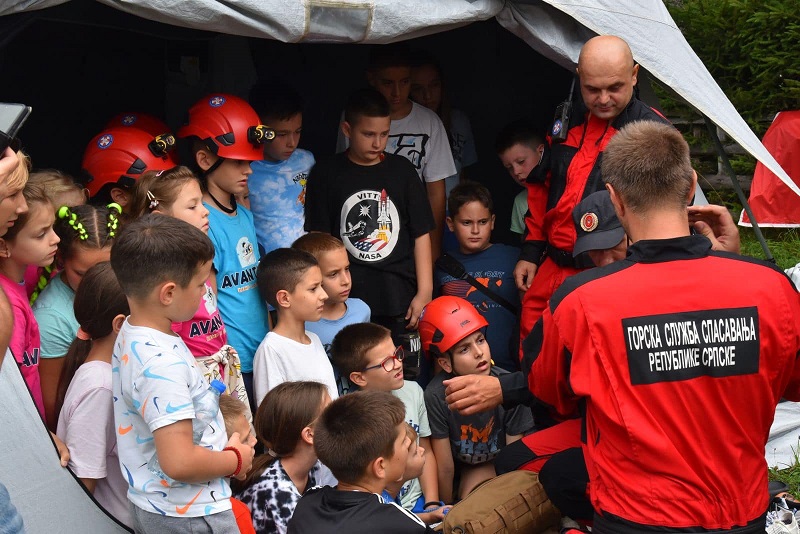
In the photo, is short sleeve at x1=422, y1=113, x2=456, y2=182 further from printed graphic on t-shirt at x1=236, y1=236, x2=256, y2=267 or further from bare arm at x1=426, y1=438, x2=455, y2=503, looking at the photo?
bare arm at x1=426, y1=438, x2=455, y2=503

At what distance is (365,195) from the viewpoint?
Answer: 5199mm

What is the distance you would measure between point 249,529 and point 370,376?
1266 millimetres

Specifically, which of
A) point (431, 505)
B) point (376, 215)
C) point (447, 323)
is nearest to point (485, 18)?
point (376, 215)

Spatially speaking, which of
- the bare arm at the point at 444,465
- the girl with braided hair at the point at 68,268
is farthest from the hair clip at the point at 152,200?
the bare arm at the point at 444,465

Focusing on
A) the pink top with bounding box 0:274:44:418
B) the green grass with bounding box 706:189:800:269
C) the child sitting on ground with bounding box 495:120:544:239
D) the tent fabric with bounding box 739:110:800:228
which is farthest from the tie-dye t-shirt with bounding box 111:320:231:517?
the tent fabric with bounding box 739:110:800:228

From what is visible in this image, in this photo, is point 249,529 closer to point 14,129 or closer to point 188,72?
point 14,129

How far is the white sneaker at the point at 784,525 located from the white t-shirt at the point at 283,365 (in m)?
1.92

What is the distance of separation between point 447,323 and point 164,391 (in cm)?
213

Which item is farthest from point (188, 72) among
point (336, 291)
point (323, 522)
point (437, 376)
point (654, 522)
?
point (654, 522)

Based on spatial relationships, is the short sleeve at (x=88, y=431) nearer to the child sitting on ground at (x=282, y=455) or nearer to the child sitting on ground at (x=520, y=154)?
the child sitting on ground at (x=282, y=455)

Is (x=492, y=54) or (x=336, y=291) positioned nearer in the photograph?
(x=336, y=291)

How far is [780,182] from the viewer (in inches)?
388

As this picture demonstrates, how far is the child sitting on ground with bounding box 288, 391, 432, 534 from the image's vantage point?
3.27 m

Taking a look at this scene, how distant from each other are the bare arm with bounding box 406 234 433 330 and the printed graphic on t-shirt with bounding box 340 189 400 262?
0.15m
